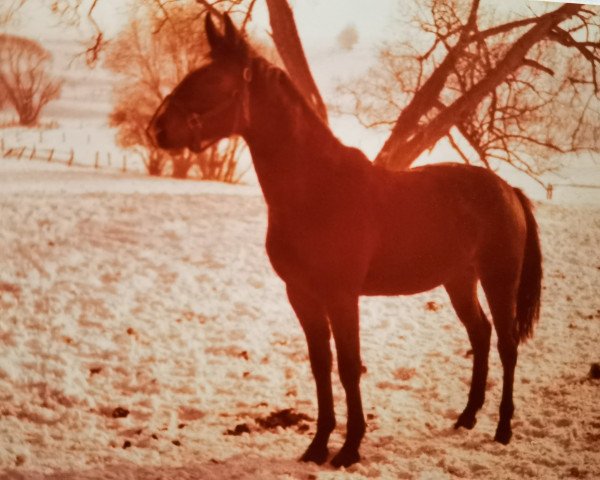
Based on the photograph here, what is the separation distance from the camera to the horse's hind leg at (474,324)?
7.54 feet

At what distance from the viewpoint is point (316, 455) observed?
6.42 feet

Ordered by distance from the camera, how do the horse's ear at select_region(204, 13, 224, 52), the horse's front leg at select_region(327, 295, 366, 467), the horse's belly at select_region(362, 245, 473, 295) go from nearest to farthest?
1. the horse's ear at select_region(204, 13, 224, 52)
2. the horse's front leg at select_region(327, 295, 366, 467)
3. the horse's belly at select_region(362, 245, 473, 295)

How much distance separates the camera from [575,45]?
2580 millimetres

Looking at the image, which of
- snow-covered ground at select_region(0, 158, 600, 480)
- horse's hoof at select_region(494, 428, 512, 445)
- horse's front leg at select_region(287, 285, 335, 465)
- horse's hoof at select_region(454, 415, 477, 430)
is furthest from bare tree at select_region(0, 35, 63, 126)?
horse's hoof at select_region(494, 428, 512, 445)

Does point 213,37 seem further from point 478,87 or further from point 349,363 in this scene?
point 478,87

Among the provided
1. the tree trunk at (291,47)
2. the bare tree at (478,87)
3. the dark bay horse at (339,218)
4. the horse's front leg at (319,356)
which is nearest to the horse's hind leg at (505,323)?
the dark bay horse at (339,218)

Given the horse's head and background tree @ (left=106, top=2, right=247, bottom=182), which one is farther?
background tree @ (left=106, top=2, right=247, bottom=182)

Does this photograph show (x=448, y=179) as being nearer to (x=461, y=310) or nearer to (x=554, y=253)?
(x=461, y=310)

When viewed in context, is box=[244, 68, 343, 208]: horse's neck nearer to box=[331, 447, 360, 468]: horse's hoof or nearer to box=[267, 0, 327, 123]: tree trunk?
box=[267, 0, 327, 123]: tree trunk

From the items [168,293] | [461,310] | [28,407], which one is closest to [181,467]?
[28,407]

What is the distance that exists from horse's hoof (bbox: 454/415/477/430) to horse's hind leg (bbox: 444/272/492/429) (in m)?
0.06

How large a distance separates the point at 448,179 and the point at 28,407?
1.74 metres

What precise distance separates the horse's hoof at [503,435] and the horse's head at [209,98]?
5.24 ft

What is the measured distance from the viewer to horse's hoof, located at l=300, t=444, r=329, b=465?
76.9 inches
